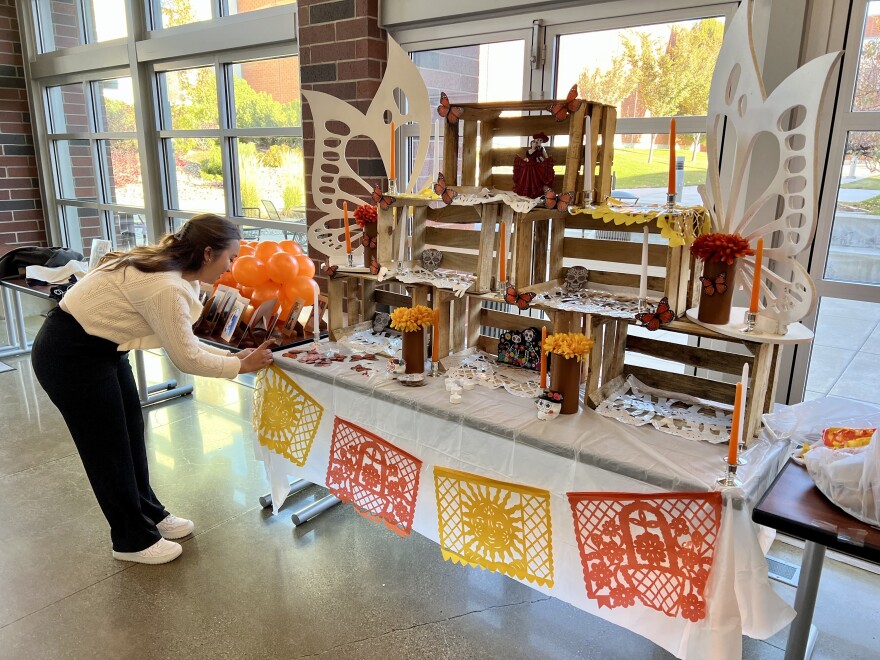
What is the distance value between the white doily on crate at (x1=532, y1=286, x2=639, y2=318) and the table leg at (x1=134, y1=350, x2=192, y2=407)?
264cm

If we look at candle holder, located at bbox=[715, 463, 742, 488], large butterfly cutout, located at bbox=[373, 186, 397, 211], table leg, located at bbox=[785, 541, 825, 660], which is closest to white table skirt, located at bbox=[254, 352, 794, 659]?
candle holder, located at bbox=[715, 463, 742, 488]

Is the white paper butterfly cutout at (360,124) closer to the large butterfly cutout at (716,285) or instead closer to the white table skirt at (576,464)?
the white table skirt at (576,464)

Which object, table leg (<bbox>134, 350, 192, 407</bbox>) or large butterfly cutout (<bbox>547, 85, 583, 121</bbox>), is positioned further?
table leg (<bbox>134, 350, 192, 407</bbox>)

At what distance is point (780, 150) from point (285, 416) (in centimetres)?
180

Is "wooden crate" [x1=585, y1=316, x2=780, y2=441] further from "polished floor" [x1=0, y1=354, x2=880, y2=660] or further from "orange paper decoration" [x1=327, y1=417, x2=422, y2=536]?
"polished floor" [x1=0, y1=354, x2=880, y2=660]

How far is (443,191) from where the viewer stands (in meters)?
2.07

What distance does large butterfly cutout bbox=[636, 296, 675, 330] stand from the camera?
1.71 meters

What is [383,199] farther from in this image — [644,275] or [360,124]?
[644,275]

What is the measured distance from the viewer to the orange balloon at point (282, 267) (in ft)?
8.91

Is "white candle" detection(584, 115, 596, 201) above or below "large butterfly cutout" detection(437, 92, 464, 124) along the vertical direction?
below

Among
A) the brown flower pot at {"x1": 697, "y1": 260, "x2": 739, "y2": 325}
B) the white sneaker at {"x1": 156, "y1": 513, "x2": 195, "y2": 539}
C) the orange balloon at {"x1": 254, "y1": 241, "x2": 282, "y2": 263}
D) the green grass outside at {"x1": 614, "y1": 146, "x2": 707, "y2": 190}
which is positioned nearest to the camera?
the brown flower pot at {"x1": 697, "y1": 260, "x2": 739, "y2": 325}

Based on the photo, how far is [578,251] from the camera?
2055 mm

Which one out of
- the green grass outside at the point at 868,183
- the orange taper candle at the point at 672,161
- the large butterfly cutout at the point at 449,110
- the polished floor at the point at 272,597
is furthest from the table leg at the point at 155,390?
the green grass outside at the point at 868,183

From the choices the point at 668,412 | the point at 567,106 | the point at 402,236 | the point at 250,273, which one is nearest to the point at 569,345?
the point at 668,412
